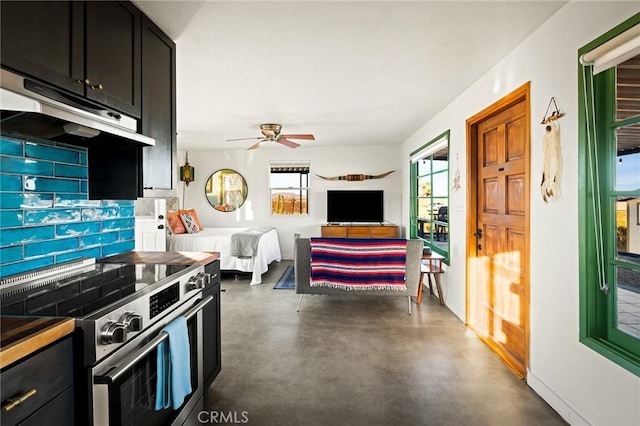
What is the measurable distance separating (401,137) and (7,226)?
5.53 m

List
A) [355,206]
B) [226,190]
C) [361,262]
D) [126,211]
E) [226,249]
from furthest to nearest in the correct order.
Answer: [226,190] < [355,206] < [226,249] < [361,262] < [126,211]

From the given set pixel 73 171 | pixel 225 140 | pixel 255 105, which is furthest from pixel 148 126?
pixel 225 140

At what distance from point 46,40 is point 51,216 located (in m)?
0.82

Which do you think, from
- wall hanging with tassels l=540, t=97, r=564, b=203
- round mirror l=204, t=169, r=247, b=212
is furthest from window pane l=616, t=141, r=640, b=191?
round mirror l=204, t=169, r=247, b=212

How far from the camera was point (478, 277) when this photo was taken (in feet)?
10.5

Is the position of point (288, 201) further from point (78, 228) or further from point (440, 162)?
point (78, 228)

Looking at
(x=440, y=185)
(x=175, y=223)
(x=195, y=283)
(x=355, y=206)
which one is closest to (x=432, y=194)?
(x=440, y=185)

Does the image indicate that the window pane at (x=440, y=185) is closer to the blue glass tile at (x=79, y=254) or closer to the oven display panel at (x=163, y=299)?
the oven display panel at (x=163, y=299)

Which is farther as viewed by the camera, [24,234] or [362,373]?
→ [362,373]

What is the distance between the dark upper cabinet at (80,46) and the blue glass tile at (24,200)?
53 centimetres

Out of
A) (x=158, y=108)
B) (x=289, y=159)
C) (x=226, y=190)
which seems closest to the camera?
(x=158, y=108)

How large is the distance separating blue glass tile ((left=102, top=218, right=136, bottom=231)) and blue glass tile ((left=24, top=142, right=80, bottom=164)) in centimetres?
41

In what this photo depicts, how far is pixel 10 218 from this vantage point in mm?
1426

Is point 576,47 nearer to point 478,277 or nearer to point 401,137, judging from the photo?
point 478,277
